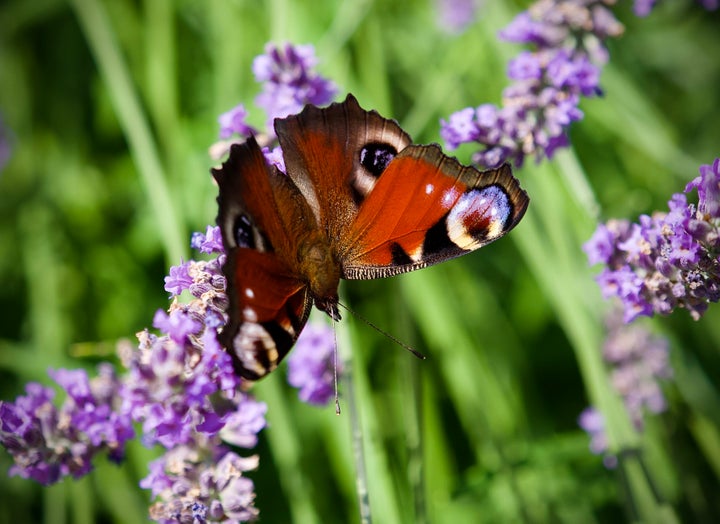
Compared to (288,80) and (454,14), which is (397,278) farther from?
(454,14)

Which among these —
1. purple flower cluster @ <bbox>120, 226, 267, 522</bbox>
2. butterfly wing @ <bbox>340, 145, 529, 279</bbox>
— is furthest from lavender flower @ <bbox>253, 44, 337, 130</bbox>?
purple flower cluster @ <bbox>120, 226, 267, 522</bbox>

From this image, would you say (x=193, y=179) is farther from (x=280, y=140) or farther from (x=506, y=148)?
(x=506, y=148)

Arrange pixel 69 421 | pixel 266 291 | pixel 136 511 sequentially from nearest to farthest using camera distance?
pixel 266 291 → pixel 69 421 → pixel 136 511

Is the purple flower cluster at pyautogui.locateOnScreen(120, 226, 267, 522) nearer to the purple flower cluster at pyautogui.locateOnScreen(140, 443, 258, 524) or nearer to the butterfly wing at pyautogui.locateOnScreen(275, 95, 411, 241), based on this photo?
the purple flower cluster at pyautogui.locateOnScreen(140, 443, 258, 524)

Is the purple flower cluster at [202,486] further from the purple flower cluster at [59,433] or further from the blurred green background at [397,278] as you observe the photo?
the blurred green background at [397,278]

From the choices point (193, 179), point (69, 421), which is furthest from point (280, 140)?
point (193, 179)

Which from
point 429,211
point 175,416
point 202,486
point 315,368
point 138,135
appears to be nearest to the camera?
point 175,416

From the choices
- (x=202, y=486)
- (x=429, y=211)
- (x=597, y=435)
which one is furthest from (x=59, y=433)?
(x=597, y=435)
